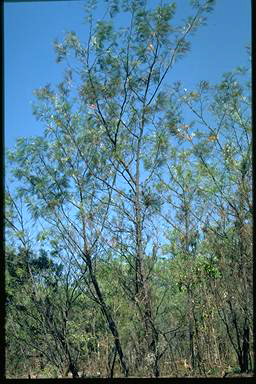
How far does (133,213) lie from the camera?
3.75 meters

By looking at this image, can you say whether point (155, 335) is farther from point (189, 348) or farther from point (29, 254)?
point (29, 254)

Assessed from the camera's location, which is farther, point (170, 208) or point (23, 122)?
point (170, 208)

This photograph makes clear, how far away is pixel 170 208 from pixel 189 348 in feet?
3.32

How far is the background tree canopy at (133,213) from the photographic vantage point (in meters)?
3.45

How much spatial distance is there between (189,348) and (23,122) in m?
1.93

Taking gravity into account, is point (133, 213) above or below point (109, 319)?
above

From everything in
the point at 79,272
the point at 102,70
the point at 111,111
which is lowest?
the point at 79,272

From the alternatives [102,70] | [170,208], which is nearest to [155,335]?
[170,208]

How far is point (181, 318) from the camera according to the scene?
3662 millimetres

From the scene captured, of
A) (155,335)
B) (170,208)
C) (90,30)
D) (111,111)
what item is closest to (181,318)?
(155,335)

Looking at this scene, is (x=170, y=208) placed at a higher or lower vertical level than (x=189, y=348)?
higher

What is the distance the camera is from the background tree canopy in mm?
3445
